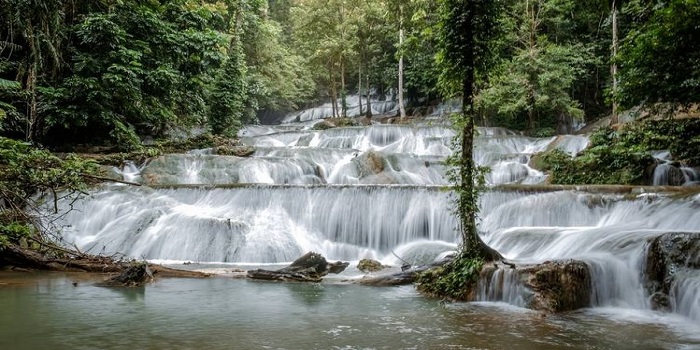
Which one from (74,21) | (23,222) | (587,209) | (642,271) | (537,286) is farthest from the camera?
(74,21)

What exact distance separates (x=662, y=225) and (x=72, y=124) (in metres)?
17.0

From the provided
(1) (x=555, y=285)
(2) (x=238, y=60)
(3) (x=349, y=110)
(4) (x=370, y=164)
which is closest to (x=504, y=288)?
(1) (x=555, y=285)

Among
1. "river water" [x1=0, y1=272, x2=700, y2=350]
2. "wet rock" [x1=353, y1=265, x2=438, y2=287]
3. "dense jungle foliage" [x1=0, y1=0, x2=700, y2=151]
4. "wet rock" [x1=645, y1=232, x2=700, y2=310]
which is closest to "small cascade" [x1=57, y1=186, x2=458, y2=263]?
"wet rock" [x1=353, y1=265, x2=438, y2=287]

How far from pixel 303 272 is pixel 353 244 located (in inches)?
136

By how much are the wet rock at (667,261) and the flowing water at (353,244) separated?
0.12 m

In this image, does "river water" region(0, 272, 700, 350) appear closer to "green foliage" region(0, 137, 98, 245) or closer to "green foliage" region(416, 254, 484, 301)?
"green foliage" region(416, 254, 484, 301)

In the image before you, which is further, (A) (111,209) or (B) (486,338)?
(A) (111,209)

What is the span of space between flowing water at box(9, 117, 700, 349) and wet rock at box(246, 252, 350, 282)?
36cm

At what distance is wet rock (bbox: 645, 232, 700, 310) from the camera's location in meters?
5.82

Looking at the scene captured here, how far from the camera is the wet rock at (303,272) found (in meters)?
8.13

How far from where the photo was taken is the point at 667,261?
607cm

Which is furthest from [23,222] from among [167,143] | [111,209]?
[167,143]

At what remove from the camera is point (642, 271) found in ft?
20.7

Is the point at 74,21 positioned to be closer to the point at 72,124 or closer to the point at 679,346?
the point at 72,124
